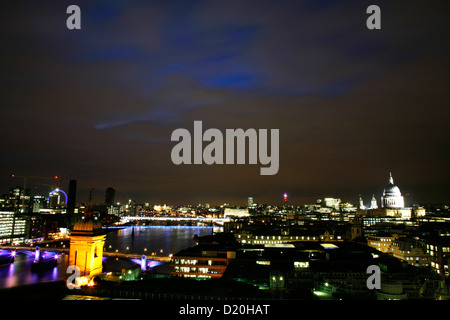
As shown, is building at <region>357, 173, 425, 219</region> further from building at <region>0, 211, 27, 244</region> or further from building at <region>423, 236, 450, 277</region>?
building at <region>0, 211, 27, 244</region>

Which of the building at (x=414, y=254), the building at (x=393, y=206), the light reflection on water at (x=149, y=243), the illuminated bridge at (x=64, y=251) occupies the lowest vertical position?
the light reflection on water at (x=149, y=243)

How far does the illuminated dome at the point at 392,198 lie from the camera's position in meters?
64.1

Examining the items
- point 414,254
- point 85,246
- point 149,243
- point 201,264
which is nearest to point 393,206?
point 414,254

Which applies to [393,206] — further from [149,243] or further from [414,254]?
[149,243]

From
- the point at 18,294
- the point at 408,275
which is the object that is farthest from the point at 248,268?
the point at 18,294

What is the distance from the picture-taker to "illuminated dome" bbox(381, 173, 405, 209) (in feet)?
210

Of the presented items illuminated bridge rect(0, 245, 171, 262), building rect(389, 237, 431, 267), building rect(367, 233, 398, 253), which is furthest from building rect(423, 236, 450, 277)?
illuminated bridge rect(0, 245, 171, 262)

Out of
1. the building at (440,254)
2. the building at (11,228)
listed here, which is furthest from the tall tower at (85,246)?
the building at (11,228)

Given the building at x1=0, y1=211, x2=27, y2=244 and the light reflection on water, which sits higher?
the building at x1=0, y1=211, x2=27, y2=244

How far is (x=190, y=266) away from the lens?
52.1 feet

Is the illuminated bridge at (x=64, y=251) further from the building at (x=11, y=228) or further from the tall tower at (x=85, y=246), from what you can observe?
the tall tower at (x=85, y=246)

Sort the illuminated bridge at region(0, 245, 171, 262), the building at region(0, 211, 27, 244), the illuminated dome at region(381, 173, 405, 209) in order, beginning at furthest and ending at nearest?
the illuminated dome at region(381, 173, 405, 209)
the building at region(0, 211, 27, 244)
the illuminated bridge at region(0, 245, 171, 262)
